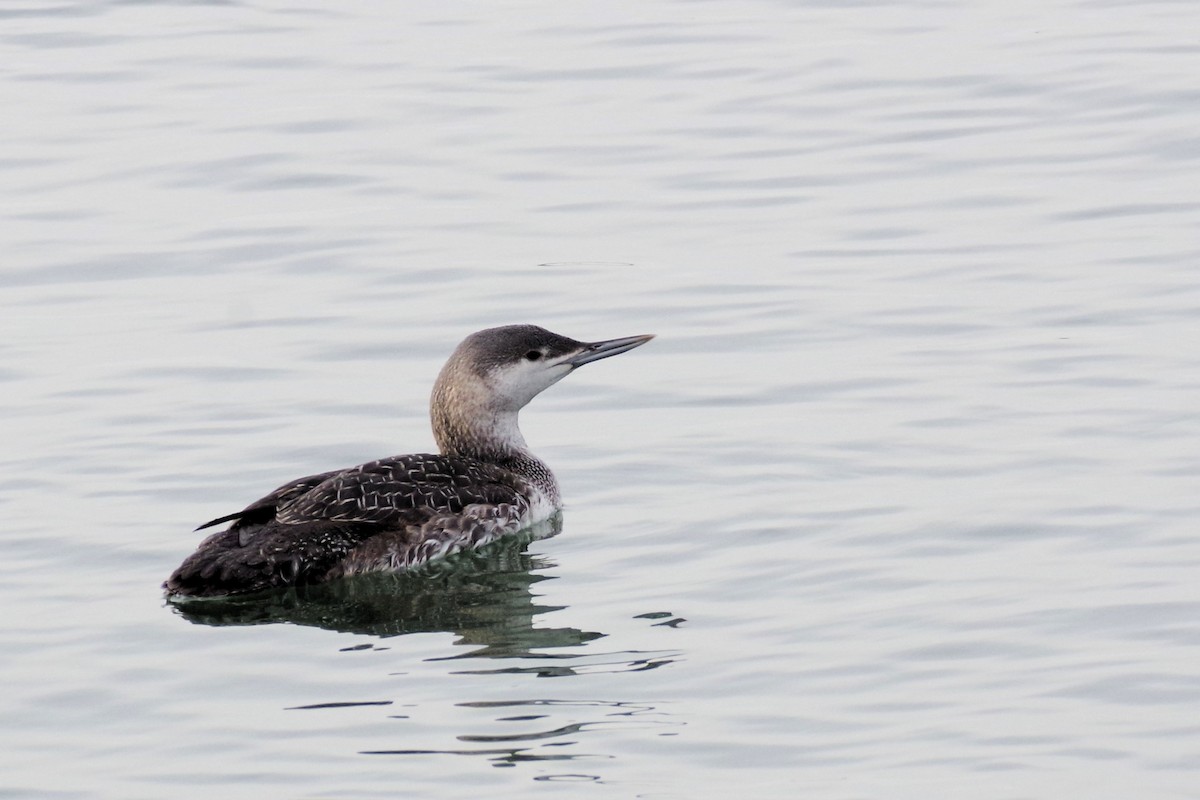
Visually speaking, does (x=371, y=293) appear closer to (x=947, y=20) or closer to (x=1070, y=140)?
(x=1070, y=140)

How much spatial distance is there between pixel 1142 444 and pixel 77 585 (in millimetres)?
4363

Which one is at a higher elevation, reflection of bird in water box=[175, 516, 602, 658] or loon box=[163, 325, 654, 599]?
loon box=[163, 325, 654, 599]

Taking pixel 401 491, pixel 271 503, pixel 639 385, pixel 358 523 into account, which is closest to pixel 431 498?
pixel 401 491

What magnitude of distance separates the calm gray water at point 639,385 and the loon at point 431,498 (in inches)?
5.5

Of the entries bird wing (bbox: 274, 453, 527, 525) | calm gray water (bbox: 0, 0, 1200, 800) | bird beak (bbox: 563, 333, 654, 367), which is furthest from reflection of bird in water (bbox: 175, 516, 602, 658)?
bird beak (bbox: 563, 333, 654, 367)

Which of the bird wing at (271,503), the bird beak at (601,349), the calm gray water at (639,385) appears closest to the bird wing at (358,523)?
the bird wing at (271,503)

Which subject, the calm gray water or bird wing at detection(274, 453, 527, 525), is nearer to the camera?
the calm gray water

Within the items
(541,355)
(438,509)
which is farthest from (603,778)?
(541,355)

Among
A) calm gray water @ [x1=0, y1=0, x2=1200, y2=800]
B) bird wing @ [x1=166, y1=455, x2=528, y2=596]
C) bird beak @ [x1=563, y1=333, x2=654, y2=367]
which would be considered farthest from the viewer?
bird beak @ [x1=563, y1=333, x2=654, y2=367]

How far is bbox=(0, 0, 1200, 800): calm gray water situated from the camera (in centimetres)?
712

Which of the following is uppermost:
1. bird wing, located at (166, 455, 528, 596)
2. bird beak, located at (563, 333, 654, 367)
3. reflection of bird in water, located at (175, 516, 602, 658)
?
bird beak, located at (563, 333, 654, 367)

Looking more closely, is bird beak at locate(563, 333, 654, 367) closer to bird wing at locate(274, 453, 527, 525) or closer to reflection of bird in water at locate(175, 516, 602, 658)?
bird wing at locate(274, 453, 527, 525)

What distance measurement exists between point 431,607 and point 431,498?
0.78 m

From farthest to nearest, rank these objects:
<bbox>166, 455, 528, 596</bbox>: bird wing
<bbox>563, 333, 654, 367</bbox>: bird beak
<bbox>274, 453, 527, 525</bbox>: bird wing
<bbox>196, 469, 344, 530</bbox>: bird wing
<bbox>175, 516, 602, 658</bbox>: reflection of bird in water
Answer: <bbox>563, 333, 654, 367</bbox>: bird beak → <bbox>274, 453, 527, 525</bbox>: bird wing → <bbox>196, 469, 344, 530</bbox>: bird wing → <bbox>166, 455, 528, 596</bbox>: bird wing → <bbox>175, 516, 602, 658</bbox>: reflection of bird in water
